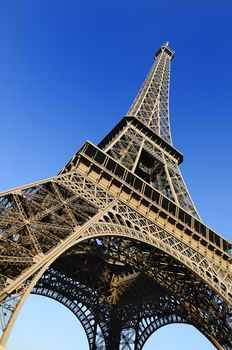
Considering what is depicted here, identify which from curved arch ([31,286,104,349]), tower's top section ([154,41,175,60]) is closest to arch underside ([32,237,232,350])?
curved arch ([31,286,104,349])

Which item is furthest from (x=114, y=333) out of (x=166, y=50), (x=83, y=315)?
(x=166, y=50)

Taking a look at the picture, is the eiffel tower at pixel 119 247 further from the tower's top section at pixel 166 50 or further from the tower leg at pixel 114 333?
the tower's top section at pixel 166 50

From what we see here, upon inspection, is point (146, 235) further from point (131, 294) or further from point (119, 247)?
point (131, 294)

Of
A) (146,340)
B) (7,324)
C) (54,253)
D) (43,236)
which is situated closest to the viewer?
(7,324)

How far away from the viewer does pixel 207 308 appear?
21.2 metres

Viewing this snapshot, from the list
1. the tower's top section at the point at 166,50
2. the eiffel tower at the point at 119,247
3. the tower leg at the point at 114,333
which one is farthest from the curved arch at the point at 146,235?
the tower's top section at the point at 166,50

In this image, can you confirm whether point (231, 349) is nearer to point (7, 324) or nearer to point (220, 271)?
point (220, 271)

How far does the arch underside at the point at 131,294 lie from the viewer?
20.8 meters

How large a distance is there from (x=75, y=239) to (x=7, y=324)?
4830 mm

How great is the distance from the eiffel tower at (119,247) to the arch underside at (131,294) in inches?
2.7

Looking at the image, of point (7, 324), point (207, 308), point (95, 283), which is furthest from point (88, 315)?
point (7, 324)

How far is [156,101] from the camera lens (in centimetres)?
4062

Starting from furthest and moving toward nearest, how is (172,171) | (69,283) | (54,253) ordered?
1. (172,171)
2. (69,283)
3. (54,253)

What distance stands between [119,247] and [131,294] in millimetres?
8640
